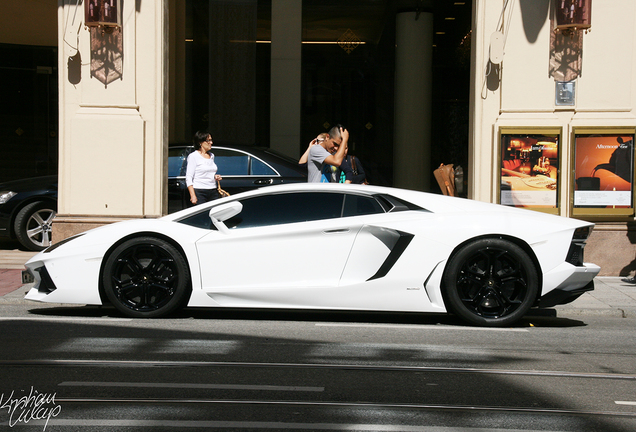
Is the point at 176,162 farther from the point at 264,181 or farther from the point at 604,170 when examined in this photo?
the point at 604,170

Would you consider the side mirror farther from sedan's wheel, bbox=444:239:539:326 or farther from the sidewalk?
the sidewalk

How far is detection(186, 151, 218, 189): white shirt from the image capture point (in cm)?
932

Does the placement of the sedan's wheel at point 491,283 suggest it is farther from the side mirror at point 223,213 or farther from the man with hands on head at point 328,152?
the man with hands on head at point 328,152

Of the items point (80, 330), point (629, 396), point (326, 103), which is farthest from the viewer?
point (326, 103)

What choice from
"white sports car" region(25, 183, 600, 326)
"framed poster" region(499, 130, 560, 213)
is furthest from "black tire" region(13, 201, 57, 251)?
"framed poster" region(499, 130, 560, 213)

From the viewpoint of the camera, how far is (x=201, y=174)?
9328 millimetres

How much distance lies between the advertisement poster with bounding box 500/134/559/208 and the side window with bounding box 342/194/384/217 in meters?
3.76

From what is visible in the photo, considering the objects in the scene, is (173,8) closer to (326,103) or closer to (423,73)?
(326,103)

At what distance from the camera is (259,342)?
564cm

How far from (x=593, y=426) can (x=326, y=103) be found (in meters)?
14.9

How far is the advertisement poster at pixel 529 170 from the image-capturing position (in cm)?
963

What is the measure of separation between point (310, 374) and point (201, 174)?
5.10m

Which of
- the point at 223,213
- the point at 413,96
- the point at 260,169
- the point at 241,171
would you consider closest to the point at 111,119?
the point at 241,171

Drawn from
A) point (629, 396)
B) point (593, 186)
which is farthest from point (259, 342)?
point (593, 186)
